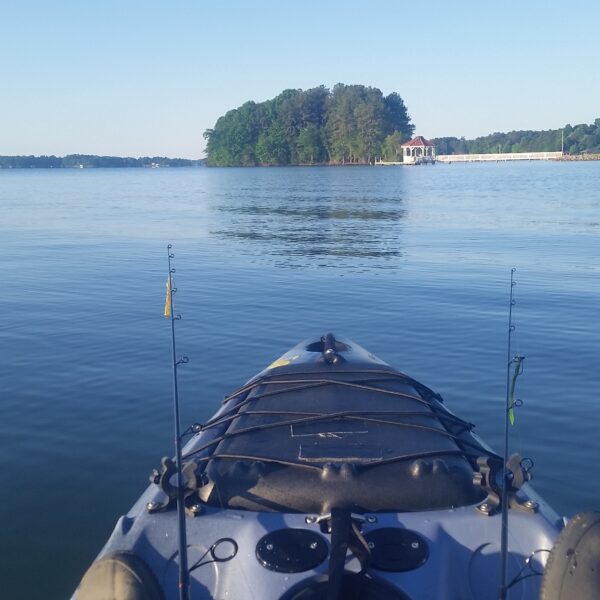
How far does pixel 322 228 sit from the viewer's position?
104ft

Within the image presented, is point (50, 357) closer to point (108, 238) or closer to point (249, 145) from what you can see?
point (108, 238)

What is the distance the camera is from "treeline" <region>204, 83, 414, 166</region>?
13012 cm

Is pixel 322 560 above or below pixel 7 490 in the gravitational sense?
above

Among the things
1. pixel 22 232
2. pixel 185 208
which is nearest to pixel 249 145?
pixel 185 208

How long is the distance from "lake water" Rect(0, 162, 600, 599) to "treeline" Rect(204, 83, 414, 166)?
338 feet

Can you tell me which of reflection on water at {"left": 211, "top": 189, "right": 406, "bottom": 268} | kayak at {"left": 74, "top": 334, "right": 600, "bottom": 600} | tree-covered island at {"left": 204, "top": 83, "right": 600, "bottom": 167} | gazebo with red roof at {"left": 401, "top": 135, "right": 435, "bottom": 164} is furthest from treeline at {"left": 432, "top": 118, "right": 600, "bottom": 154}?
kayak at {"left": 74, "top": 334, "right": 600, "bottom": 600}

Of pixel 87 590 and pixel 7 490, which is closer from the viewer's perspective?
pixel 87 590

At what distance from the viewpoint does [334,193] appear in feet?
182

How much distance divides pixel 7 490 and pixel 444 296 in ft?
36.9

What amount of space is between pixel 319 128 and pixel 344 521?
135m

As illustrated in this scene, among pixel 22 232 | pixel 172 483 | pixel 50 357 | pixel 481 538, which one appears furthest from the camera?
pixel 22 232

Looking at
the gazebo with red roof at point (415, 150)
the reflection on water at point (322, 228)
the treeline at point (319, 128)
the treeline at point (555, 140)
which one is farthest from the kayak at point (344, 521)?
the treeline at point (555, 140)

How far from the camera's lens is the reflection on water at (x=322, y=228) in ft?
78.6

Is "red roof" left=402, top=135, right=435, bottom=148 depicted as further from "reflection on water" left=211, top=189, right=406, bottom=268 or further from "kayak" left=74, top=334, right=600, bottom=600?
"kayak" left=74, top=334, right=600, bottom=600
